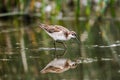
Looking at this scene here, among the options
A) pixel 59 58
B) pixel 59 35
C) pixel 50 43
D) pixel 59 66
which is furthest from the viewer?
pixel 50 43

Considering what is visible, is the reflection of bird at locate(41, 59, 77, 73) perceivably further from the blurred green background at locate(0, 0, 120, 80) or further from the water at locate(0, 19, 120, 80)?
the blurred green background at locate(0, 0, 120, 80)

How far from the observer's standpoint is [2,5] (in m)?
14.5

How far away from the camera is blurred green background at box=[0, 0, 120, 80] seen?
23.6ft

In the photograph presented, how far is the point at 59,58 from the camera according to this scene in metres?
8.25

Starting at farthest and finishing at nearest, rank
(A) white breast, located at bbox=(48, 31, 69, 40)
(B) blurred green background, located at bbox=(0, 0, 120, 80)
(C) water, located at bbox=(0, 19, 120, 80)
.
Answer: (A) white breast, located at bbox=(48, 31, 69, 40) → (B) blurred green background, located at bbox=(0, 0, 120, 80) → (C) water, located at bbox=(0, 19, 120, 80)

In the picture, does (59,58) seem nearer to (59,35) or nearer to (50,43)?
(59,35)

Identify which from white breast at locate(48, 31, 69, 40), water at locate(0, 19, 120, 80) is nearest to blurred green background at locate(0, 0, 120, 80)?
water at locate(0, 19, 120, 80)

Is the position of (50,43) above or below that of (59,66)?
above

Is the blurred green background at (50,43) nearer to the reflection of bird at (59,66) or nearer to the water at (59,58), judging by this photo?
the water at (59,58)

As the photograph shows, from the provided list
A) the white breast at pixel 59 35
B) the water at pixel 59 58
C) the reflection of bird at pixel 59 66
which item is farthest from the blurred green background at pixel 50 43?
the white breast at pixel 59 35

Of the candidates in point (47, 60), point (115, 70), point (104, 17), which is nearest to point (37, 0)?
point (104, 17)

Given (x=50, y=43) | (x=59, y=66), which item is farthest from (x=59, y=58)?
(x=50, y=43)

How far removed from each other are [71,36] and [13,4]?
20.3 feet

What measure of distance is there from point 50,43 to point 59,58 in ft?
6.27
